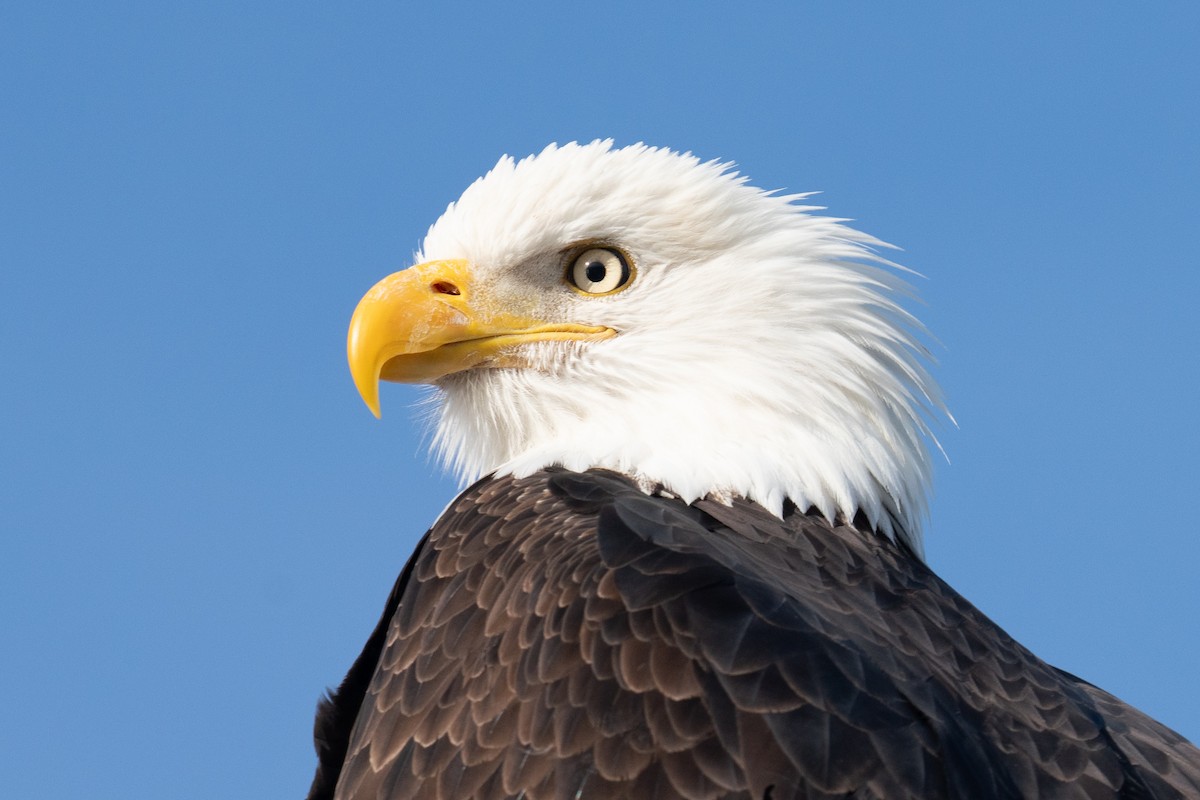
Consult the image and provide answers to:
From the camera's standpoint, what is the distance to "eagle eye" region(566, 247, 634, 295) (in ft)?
19.8

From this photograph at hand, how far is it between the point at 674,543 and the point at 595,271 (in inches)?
73.5

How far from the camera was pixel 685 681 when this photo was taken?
3980 millimetres

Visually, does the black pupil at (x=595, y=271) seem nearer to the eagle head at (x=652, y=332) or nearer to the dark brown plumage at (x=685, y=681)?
the eagle head at (x=652, y=332)

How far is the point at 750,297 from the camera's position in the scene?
591 cm

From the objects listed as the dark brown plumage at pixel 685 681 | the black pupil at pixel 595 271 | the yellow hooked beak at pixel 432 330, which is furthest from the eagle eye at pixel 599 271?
the dark brown plumage at pixel 685 681

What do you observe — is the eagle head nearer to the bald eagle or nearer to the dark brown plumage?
the bald eagle

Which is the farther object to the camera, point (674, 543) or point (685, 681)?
point (674, 543)

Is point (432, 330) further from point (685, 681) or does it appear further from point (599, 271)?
point (685, 681)

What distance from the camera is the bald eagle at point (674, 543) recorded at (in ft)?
13.0

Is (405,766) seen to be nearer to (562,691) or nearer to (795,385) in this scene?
(562,691)

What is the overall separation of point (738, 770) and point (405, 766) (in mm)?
925

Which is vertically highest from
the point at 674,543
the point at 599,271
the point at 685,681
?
the point at 599,271

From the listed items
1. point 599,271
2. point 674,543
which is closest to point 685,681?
point 674,543

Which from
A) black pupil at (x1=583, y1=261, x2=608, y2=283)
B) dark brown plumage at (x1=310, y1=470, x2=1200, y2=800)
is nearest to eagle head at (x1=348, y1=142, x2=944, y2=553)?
black pupil at (x1=583, y1=261, x2=608, y2=283)
